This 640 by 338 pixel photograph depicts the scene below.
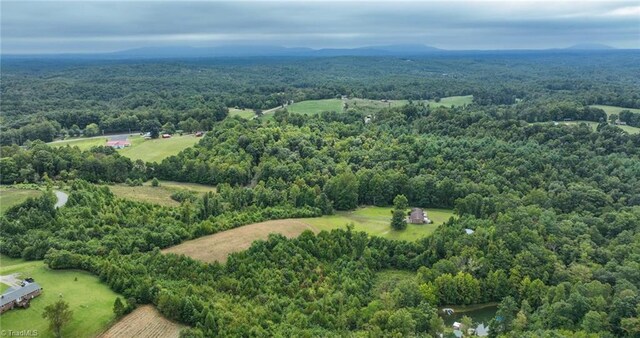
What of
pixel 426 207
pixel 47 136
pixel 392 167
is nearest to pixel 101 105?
pixel 47 136

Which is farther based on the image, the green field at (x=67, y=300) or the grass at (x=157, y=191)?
the grass at (x=157, y=191)

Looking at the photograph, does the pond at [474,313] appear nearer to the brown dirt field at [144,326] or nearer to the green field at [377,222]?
the green field at [377,222]

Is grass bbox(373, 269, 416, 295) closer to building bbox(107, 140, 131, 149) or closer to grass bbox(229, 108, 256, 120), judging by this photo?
building bbox(107, 140, 131, 149)

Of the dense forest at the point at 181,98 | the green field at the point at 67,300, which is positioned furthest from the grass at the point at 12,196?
the dense forest at the point at 181,98

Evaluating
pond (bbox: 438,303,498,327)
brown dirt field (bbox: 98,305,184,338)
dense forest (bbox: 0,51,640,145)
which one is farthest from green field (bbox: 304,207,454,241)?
dense forest (bbox: 0,51,640,145)

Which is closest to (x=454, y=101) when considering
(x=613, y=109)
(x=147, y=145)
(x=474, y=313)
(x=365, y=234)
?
(x=613, y=109)

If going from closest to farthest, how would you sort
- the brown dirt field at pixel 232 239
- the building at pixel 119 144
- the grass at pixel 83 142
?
the brown dirt field at pixel 232 239 < the building at pixel 119 144 < the grass at pixel 83 142
